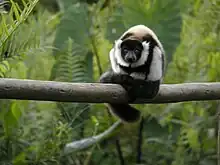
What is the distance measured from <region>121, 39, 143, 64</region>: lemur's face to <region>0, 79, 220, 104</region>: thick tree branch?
192 mm

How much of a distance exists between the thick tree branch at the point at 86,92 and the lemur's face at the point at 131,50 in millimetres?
192

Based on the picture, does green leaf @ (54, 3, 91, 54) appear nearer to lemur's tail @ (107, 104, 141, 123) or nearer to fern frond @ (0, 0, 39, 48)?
lemur's tail @ (107, 104, 141, 123)

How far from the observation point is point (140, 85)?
246 centimetres

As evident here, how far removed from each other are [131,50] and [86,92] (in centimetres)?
47

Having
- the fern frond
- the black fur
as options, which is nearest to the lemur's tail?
the black fur

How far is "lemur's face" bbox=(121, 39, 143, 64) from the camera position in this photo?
2.46 m

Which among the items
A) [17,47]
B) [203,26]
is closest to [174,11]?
[203,26]

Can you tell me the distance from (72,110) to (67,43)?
46cm

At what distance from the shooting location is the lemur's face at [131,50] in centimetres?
246

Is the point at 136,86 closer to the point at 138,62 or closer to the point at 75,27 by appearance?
the point at 138,62

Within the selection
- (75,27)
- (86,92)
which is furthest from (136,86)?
(75,27)

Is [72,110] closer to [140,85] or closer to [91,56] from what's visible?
[91,56]

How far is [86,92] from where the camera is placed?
2.08 meters

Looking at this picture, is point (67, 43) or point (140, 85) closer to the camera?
point (140, 85)
